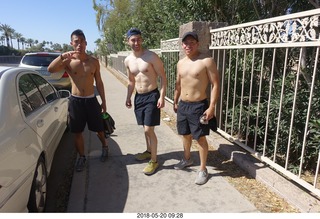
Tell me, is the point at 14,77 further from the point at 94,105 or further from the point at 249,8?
the point at 249,8

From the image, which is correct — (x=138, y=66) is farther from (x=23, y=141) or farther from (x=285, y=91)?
(x=285, y=91)

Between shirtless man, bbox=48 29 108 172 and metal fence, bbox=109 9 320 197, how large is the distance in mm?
2023

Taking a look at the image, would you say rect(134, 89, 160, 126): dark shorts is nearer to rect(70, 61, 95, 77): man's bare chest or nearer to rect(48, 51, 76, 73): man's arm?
rect(70, 61, 95, 77): man's bare chest

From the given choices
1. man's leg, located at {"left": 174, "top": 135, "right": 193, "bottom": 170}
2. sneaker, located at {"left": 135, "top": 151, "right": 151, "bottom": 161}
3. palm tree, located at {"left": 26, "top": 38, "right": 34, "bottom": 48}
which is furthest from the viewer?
palm tree, located at {"left": 26, "top": 38, "right": 34, "bottom": 48}

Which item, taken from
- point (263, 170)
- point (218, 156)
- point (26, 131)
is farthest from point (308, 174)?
point (26, 131)

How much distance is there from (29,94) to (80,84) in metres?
0.66

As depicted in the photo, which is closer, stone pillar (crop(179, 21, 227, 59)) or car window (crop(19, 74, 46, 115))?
car window (crop(19, 74, 46, 115))

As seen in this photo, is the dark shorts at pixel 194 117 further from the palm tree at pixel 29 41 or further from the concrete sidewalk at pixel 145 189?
the palm tree at pixel 29 41

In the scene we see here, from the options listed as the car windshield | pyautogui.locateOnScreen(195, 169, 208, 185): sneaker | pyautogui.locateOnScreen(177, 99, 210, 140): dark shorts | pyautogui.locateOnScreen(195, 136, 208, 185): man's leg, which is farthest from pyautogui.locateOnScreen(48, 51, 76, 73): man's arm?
the car windshield

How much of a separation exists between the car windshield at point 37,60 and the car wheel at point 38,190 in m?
7.13

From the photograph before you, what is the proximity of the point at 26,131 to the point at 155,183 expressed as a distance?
63.4 inches

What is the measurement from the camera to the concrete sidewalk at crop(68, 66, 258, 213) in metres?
2.86

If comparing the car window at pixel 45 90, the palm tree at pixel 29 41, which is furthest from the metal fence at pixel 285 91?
the palm tree at pixel 29 41

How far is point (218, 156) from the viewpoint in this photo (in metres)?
4.19
